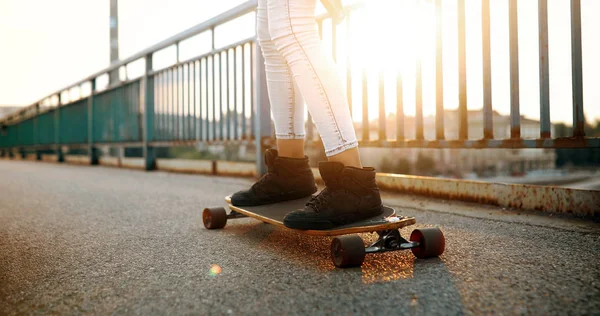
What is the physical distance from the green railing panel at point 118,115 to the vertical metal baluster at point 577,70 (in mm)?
5355

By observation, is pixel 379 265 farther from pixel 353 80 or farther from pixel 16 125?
pixel 16 125

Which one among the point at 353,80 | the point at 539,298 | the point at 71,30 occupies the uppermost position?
the point at 71,30

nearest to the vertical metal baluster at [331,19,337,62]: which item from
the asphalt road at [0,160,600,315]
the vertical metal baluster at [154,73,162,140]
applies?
the asphalt road at [0,160,600,315]

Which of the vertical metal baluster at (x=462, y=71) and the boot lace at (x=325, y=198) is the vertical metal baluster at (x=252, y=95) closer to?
the vertical metal baluster at (x=462, y=71)

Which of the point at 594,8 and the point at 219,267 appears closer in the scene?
the point at 219,267

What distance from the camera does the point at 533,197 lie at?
6.31 feet

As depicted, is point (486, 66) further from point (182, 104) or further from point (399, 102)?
point (182, 104)

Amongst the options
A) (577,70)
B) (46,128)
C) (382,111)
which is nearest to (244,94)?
(382,111)

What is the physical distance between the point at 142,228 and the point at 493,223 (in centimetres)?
135

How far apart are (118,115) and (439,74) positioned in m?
5.65

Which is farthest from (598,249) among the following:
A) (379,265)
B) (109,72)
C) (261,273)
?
(109,72)

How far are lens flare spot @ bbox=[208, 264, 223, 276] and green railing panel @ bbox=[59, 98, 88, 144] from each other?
8018 mm

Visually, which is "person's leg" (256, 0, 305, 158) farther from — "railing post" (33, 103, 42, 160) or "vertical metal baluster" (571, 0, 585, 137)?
"railing post" (33, 103, 42, 160)

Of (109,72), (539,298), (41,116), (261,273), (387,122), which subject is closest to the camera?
(539,298)
